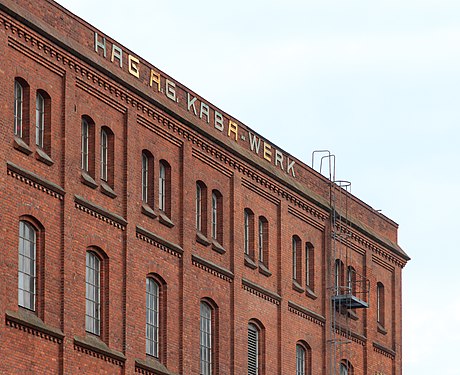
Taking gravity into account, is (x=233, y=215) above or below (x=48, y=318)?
above

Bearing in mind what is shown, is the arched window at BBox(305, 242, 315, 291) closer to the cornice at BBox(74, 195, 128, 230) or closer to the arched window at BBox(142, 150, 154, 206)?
the arched window at BBox(142, 150, 154, 206)

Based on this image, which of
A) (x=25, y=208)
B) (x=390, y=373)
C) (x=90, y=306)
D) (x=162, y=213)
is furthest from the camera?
(x=390, y=373)

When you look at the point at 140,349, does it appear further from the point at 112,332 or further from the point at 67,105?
the point at 67,105

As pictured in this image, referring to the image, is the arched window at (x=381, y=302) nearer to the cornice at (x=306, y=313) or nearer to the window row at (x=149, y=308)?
the cornice at (x=306, y=313)

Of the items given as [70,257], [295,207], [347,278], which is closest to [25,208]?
[70,257]

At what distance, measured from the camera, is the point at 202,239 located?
6309 cm

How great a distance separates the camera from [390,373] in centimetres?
7825

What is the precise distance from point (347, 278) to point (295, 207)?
5.11m

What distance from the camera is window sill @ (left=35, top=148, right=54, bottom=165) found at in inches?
2117

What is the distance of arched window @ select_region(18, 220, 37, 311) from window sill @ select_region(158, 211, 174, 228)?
298 inches

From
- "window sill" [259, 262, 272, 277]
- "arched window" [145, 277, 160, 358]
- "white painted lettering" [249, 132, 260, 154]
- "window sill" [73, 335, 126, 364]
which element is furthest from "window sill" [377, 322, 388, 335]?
"window sill" [73, 335, 126, 364]

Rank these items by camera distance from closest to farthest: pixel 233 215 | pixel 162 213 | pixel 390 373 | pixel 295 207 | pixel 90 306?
1. pixel 90 306
2. pixel 162 213
3. pixel 233 215
4. pixel 295 207
5. pixel 390 373

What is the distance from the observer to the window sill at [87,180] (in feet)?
184

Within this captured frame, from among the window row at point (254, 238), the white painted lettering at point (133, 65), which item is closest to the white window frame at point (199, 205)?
the window row at point (254, 238)
